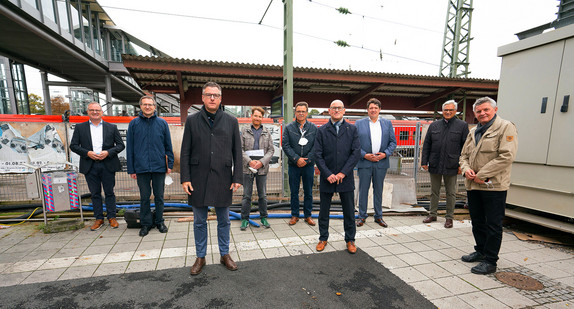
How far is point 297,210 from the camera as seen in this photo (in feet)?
14.9

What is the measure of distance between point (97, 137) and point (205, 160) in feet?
8.37

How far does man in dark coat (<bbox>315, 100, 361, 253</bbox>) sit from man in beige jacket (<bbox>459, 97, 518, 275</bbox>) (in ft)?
4.60

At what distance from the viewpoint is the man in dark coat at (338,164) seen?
132 inches

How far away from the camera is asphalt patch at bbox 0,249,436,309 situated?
229cm

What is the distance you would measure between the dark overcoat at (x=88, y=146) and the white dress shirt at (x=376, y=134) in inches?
170

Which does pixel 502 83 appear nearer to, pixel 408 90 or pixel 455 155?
pixel 455 155

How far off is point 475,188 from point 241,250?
10.1 feet

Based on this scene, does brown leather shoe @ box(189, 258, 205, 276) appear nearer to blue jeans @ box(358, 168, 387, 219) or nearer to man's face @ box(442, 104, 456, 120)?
blue jeans @ box(358, 168, 387, 219)

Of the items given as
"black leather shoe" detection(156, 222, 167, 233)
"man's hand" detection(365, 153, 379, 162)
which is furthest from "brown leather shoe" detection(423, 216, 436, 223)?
"black leather shoe" detection(156, 222, 167, 233)

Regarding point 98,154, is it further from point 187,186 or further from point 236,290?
point 236,290

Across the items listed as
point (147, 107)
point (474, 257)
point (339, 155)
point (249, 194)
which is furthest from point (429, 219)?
point (147, 107)

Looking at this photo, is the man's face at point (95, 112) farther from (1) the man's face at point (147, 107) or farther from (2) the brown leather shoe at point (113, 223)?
(2) the brown leather shoe at point (113, 223)

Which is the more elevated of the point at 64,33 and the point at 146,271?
the point at 64,33

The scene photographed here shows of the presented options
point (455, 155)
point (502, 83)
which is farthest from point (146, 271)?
A: point (502, 83)
